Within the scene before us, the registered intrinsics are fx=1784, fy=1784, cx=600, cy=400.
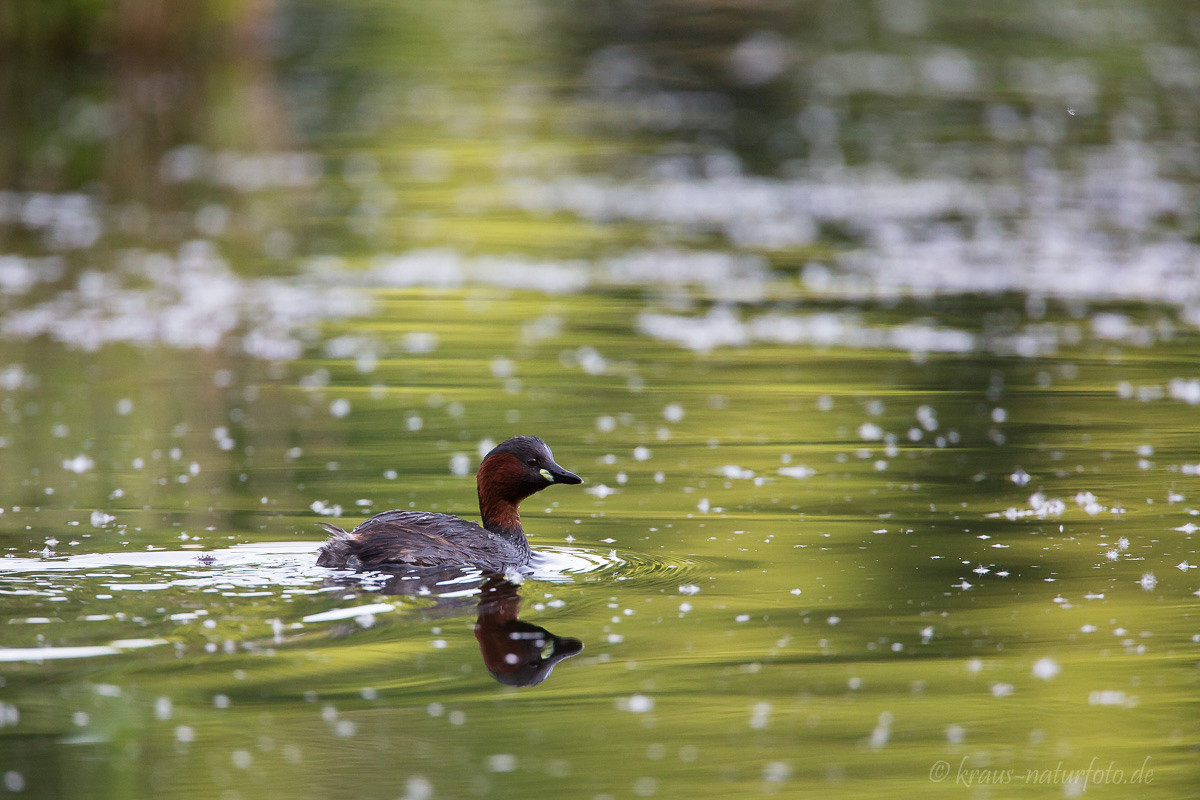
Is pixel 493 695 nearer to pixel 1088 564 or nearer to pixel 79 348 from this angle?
pixel 1088 564

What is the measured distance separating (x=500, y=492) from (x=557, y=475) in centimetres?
28

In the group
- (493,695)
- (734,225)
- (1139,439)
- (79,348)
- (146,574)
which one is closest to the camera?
(493,695)

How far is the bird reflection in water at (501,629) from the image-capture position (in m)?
6.76

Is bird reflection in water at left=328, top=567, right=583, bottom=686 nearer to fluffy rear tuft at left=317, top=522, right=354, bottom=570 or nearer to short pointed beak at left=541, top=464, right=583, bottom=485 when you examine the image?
fluffy rear tuft at left=317, top=522, right=354, bottom=570

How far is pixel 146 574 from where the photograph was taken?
761cm

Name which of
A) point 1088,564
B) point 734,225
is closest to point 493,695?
point 1088,564

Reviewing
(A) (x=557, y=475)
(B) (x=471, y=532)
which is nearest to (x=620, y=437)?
(A) (x=557, y=475)

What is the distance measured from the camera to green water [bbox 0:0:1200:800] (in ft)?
20.2

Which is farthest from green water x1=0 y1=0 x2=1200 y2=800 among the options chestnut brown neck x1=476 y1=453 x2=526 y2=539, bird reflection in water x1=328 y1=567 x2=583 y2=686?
chestnut brown neck x1=476 y1=453 x2=526 y2=539

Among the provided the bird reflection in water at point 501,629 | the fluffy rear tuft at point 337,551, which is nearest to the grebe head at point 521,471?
the bird reflection in water at point 501,629

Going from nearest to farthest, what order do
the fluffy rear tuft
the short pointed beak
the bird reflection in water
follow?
the bird reflection in water → the fluffy rear tuft → the short pointed beak

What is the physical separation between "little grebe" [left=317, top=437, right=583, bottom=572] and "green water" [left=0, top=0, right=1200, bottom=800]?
173 millimetres

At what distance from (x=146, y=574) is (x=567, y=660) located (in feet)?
6.49

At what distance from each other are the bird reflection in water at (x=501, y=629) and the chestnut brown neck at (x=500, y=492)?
48cm
